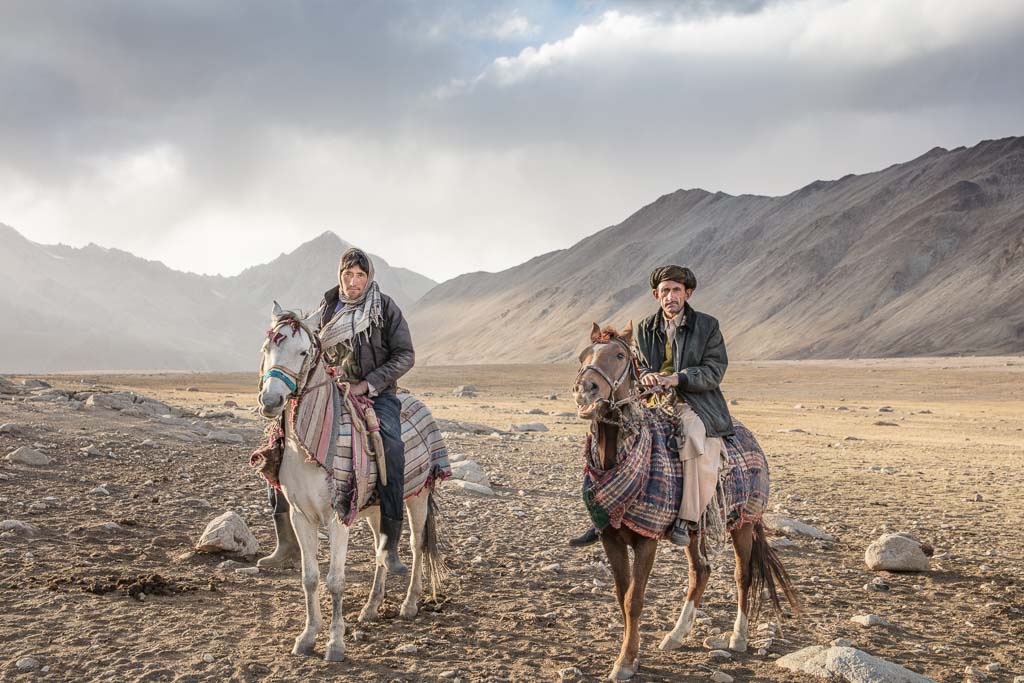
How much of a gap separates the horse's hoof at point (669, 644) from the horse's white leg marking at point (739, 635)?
1.51 feet

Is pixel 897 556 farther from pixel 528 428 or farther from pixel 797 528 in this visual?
pixel 528 428

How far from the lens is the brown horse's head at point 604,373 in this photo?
16.8 feet

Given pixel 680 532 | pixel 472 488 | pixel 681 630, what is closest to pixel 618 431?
pixel 680 532

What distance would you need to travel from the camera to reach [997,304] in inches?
2950

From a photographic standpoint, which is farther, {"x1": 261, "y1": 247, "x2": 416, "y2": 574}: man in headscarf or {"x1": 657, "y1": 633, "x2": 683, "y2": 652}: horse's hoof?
{"x1": 261, "y1": 247, "x2": 416, "y2": 574}: man in headscarf

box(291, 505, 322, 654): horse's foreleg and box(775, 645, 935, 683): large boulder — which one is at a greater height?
box(291, 505, 322, 654): horse's foreleg

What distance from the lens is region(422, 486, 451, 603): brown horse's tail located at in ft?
22.6

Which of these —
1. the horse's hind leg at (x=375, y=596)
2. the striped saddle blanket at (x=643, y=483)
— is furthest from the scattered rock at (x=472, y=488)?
the striped saddle blanket at (x=643, y=483)

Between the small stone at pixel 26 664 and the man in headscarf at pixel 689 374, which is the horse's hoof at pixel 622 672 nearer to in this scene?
the man in headscarf at pixel 689 374

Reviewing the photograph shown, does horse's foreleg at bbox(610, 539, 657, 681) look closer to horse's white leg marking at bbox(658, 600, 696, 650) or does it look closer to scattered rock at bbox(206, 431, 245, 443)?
horse's white leg marking at bbox(658, 600, 696, 650)

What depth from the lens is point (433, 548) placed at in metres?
6.94

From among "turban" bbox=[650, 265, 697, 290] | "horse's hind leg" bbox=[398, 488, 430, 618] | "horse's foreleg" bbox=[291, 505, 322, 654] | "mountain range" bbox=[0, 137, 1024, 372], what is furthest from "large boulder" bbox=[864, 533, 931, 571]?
"mountain range" bbox=[0, 137, 1024, 372]

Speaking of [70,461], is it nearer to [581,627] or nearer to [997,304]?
[581,627]

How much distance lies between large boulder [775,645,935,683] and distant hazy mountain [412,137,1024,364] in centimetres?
7578
